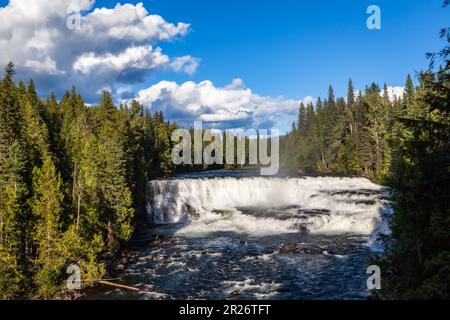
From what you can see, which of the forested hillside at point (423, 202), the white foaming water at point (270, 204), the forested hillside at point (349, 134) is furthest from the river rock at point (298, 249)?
the forested hillside at point (349, 134)

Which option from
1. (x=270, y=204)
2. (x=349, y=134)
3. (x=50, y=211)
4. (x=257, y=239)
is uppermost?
(x=349, y=134)

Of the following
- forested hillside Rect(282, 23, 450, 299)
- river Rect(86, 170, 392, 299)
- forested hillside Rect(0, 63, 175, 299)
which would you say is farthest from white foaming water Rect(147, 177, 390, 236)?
forested hillside Rect(282, 23, 450, 299)

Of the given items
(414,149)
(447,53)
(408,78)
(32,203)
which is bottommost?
(32,203)

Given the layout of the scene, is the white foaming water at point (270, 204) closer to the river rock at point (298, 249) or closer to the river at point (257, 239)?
the river at point (257, 239)

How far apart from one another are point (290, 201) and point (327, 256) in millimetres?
25525

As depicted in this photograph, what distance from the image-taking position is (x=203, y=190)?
61312 millimetres

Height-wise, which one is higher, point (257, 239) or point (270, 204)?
point (270, 204)

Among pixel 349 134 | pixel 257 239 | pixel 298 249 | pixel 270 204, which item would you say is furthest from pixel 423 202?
pixel 349 134

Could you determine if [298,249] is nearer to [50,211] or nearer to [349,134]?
[50,211]

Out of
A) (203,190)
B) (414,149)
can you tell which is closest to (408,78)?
(203,190)

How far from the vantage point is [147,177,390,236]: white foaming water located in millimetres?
46125

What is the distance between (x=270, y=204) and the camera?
59656 mm

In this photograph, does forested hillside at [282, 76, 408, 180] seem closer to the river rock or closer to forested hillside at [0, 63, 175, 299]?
the river rock
